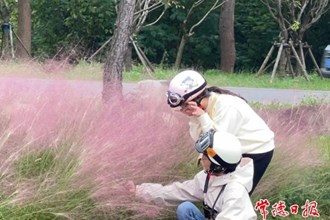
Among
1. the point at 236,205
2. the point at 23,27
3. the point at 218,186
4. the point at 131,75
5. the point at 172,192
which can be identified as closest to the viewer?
the point at 236,205

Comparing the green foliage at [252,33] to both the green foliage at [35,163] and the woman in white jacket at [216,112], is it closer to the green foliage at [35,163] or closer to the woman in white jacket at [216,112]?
the woman in white jacket at [216,112]

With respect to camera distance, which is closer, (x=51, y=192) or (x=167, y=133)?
(x=51, y=192)

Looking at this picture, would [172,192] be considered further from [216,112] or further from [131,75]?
[131,75]

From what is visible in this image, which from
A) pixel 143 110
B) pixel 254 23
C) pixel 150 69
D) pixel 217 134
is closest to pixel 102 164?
pixel 217 134

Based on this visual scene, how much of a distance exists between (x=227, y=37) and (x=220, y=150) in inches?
712

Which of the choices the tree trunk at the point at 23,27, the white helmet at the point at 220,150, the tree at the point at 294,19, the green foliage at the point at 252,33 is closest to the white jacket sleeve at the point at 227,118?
the white helmet at the point at 220,150

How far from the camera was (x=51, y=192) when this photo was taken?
3879 millimetres

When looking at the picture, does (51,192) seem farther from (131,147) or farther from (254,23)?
(254,23)

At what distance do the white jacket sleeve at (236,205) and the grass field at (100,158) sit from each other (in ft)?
2.06

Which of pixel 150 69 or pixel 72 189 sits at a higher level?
pixel 72 189

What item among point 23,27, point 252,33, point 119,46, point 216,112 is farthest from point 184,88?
point 252,33

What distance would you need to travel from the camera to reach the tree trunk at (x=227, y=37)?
21250 mm

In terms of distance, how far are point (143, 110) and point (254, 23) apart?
20755 millimetres

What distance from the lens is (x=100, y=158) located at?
164 inches
